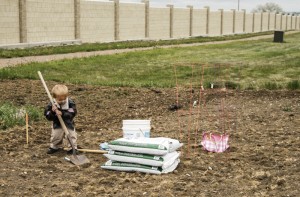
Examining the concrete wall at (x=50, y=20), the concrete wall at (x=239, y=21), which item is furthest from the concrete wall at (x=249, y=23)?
the concrete wall at (x=50, y=20)

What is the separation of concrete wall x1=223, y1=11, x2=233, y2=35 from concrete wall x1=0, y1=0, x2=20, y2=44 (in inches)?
1204

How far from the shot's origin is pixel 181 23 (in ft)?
132


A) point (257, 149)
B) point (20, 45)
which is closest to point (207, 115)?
point (257, 149)

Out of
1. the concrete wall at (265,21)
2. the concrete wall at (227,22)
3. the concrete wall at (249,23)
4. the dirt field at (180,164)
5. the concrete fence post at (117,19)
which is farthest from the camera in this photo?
the concrete wall at (265,21)

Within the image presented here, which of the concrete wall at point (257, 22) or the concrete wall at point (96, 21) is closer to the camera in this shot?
the concrete wall at point (96, 21)

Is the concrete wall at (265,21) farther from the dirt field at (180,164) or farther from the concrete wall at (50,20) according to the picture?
the dirt field at (180,164)

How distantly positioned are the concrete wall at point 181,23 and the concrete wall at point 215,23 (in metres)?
5.73

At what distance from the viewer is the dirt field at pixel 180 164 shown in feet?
14.4

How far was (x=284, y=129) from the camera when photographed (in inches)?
263

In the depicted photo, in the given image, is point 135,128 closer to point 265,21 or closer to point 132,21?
point 132,21

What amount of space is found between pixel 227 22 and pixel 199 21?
8166 mm

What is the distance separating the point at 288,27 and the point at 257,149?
78.1m

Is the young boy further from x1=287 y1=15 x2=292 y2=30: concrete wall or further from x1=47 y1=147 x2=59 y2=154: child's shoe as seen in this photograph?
x1=287 y1=15 x2=292 y2=30: concrete wall

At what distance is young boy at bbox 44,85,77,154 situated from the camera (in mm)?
5414
